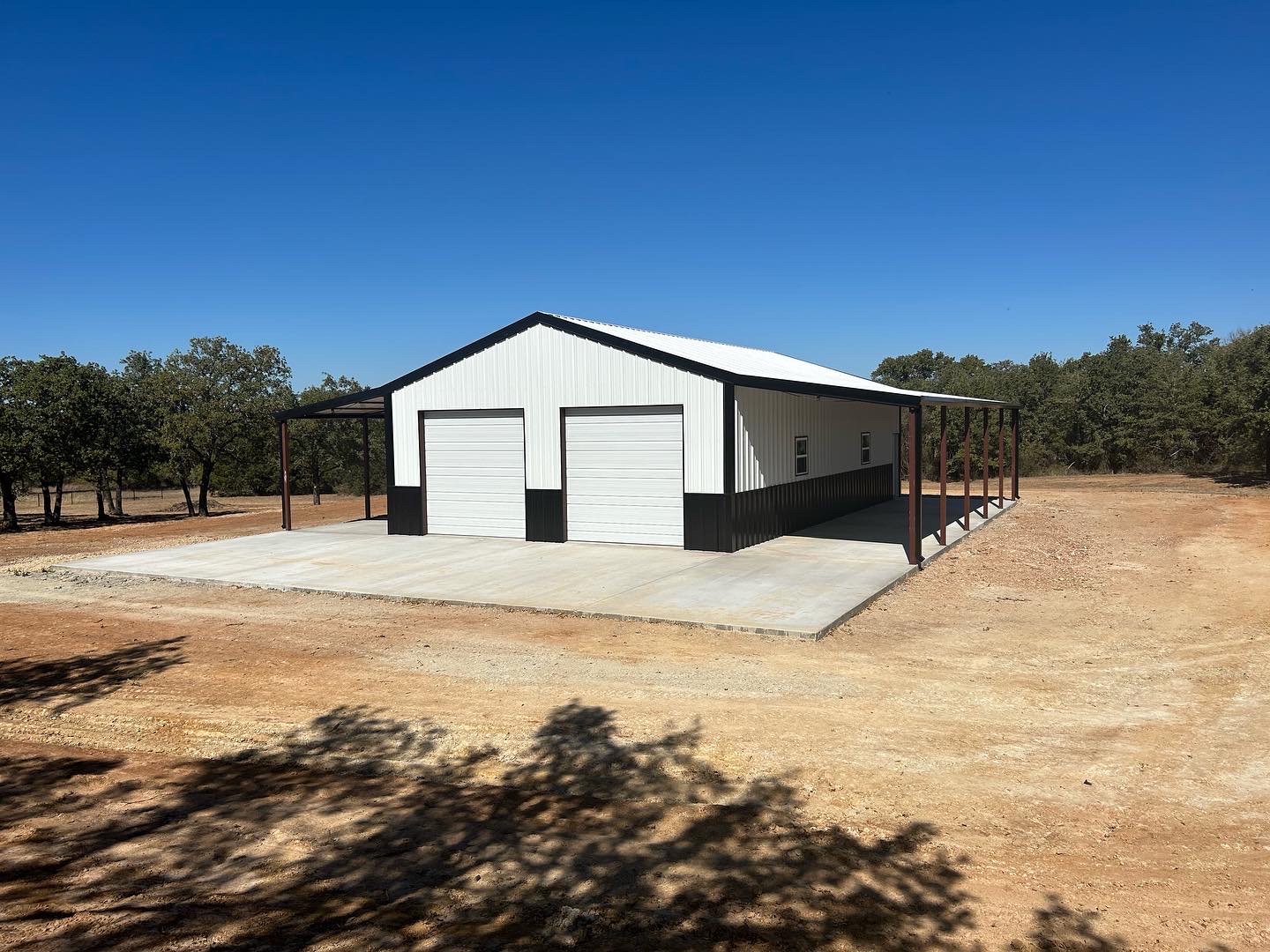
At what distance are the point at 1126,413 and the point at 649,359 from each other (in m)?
29.7

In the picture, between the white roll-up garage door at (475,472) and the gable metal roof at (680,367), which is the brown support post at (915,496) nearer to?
the gable metal roof at (680,367)

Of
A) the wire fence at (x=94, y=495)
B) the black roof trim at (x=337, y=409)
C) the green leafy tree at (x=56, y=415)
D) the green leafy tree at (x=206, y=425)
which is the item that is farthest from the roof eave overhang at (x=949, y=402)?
the wire fence at (x=94, y=495)

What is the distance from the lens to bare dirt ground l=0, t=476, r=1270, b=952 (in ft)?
12.8

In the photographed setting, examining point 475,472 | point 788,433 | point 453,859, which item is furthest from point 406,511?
point 453,859

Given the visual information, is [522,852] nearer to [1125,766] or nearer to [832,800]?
[832,800]

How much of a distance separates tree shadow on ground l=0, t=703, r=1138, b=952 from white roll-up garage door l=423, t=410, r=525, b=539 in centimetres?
1133

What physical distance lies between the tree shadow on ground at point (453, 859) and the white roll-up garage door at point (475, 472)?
37.2 ft

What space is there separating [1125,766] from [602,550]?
1062 centimetres

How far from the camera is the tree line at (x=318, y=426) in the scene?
2444 centimetres

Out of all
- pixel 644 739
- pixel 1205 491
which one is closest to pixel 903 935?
pixel 644 739

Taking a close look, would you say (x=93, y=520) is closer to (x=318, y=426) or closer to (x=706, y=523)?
(x=318, y=426)

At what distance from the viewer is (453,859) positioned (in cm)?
451

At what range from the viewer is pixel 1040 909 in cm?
393

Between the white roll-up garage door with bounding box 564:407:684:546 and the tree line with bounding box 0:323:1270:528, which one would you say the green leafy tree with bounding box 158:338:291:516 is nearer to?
Result: the tree line with bounding box 0:323:1270:528
